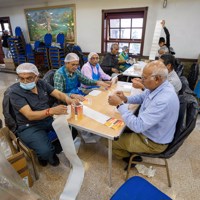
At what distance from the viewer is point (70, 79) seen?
206 centimetres

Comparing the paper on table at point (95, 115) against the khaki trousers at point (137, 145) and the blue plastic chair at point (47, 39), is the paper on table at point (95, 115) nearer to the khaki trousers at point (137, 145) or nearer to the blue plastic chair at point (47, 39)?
the khaki trousers at point (137, 145)

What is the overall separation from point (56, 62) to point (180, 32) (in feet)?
13.6

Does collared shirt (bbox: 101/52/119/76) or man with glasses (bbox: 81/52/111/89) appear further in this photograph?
collared shirt (bbox: 101/52/119/76)

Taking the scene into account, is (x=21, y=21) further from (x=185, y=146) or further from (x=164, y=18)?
(x=185, y=146)

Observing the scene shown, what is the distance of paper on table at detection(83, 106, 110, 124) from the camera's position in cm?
133

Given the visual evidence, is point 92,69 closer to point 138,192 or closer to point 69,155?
point 69,155

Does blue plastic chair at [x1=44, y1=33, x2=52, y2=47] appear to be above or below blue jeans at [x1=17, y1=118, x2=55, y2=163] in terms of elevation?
above

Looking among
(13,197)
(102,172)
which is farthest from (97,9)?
(13,197)

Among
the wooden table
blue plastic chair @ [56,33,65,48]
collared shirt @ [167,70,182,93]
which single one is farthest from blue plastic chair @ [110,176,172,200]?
blue plastic chair @ [56,33,65,48]

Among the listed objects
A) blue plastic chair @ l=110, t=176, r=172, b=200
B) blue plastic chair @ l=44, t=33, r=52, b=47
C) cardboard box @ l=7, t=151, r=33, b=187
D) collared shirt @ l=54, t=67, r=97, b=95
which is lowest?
cardboard box @ l=7, t=151, r=33, b=187

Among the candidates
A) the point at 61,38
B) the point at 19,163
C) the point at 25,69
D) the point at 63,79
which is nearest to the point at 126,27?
the point at 61,38

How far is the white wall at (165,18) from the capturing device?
151 inches

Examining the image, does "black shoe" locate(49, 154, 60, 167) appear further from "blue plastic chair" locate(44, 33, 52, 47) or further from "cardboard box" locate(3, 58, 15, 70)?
"cardboard box" locate(3, 58, 15, 70)

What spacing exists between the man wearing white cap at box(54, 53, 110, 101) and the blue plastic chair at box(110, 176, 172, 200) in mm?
1046
